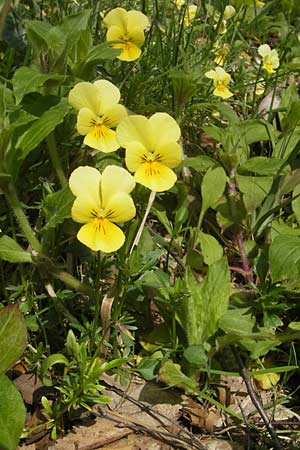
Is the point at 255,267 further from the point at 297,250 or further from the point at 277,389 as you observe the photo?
the point at 277,389

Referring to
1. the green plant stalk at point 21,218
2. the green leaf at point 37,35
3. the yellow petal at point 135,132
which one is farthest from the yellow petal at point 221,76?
the green plant stalk at point 21,218

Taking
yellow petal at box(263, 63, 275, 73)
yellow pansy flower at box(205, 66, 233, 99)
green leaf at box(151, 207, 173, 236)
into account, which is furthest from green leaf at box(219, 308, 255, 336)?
yellow petal at box(263, 63, 275, 73)

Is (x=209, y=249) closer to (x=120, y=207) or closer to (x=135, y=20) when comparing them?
(x=120, y=207)

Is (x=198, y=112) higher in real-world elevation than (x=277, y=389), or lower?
higher

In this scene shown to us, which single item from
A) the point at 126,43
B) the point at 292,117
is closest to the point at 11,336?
the point at 126,43

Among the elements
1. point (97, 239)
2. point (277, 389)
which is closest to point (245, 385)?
point (277, 389)
